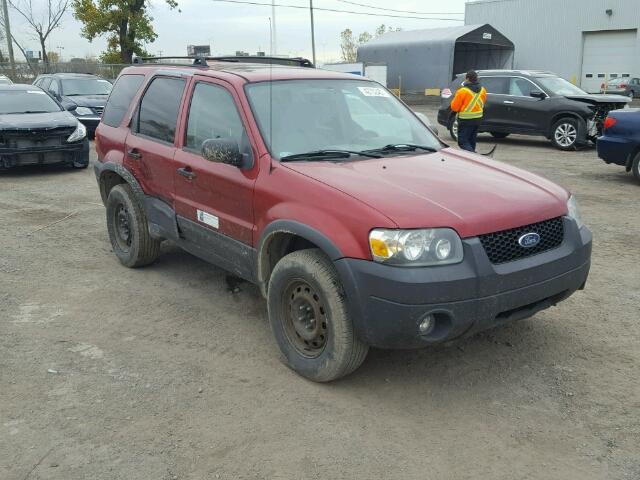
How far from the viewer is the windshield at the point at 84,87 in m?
16.4

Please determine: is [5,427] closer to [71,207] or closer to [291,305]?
[291,305]

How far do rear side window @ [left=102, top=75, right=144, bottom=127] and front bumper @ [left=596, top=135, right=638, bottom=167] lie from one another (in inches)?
285

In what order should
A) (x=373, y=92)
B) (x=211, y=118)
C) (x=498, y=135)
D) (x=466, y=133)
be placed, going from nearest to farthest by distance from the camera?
(x=211, y=118) → (x=373, y=92) → (x=466, y=133) → (x=498, y=135)

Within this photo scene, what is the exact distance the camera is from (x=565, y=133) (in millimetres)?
13945

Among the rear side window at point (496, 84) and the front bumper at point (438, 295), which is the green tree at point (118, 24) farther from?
the front bumper at point (438, 295)

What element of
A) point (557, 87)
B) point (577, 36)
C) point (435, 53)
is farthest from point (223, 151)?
point (577, 36)

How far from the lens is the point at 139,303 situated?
→ 5082 millimetres

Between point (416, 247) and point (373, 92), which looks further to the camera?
point (373, 92)

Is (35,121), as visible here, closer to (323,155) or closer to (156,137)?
(156,137)

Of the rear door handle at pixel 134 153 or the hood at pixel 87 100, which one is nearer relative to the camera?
the rear door handle at pixel 134 153

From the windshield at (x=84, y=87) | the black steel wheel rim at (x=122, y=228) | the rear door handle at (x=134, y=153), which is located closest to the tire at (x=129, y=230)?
the black steel wheel rim at (x=122, y=228)

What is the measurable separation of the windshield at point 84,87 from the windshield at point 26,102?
4.31 meters

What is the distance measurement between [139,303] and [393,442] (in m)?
2.67

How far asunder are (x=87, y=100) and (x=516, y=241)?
1452 cm
